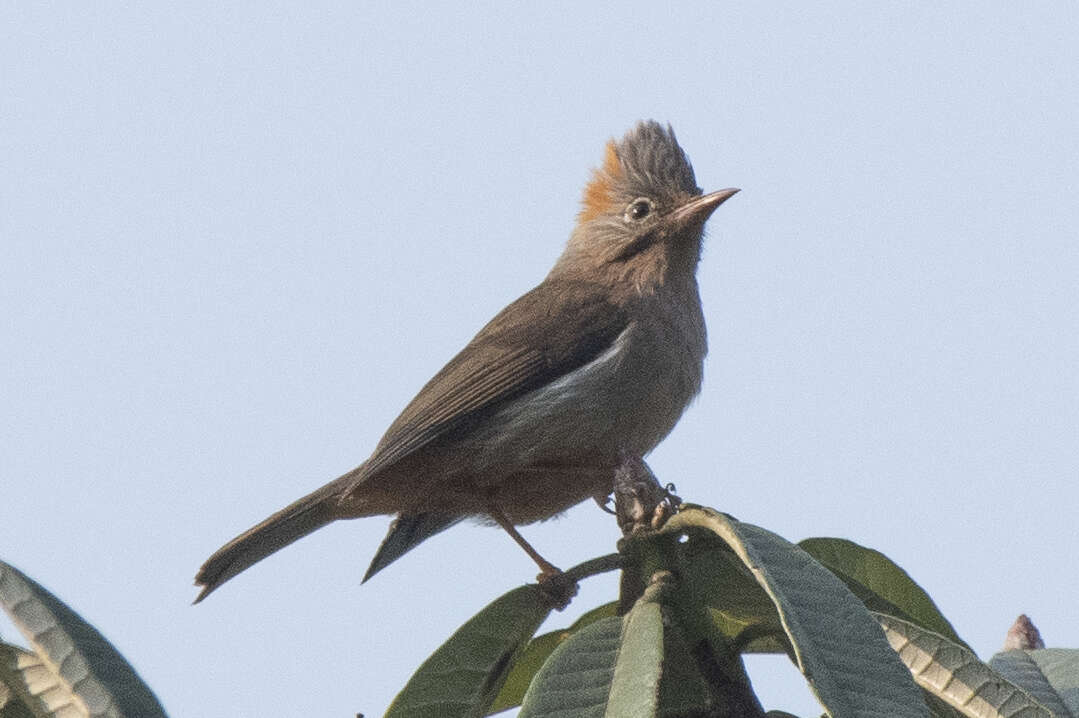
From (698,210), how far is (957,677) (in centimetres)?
404

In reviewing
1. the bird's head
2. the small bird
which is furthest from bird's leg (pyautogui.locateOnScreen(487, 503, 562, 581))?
the bird's head

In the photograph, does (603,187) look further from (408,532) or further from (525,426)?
(408,532)

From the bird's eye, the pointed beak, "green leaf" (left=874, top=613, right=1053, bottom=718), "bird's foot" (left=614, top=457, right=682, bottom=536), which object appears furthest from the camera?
the bird's eye

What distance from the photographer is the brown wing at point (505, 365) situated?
215 inches

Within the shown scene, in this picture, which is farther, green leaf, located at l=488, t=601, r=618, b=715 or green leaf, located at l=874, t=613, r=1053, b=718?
green leaf, located at l=488, t=601, r=618, b=715

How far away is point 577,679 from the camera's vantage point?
2.38 metres

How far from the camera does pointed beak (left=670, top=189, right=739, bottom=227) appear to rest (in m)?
6.30

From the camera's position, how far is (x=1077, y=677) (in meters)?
2.95

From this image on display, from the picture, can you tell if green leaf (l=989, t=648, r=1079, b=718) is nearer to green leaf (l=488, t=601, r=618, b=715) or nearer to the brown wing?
green leaf (l=488, t=601, r=618, b=715)

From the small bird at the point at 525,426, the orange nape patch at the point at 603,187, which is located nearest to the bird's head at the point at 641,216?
the orange nape patch at the point at 603,187

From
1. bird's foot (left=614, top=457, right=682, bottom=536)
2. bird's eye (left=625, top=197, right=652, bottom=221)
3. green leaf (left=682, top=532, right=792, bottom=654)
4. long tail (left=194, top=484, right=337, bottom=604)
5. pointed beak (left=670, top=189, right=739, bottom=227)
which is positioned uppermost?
bird's eye (left=625, top=197, right=652, bottom=221)

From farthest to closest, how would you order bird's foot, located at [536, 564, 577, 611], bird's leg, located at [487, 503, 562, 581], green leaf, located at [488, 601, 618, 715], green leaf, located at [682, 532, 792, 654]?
bird's leg, located at [487, 503, 562, 581] → green leaf, located at [488, 601, 618, 715] → bird's foot, located at [536, 564, 577, 611] → green leaf, located at [682, 532, 792, 654]

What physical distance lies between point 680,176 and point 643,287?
847mm

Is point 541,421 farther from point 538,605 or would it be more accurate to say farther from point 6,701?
point 6,701
